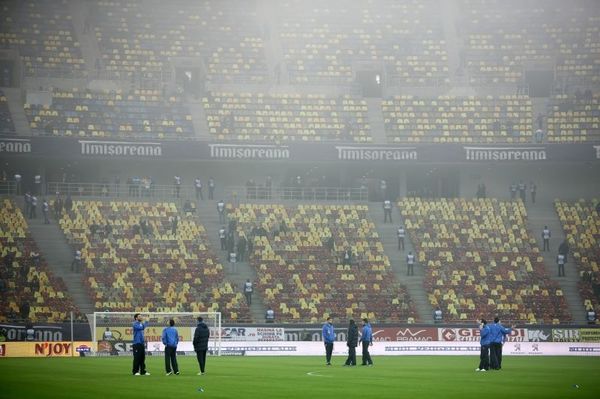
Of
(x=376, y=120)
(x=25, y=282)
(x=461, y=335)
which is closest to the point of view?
(x=461, y=335)

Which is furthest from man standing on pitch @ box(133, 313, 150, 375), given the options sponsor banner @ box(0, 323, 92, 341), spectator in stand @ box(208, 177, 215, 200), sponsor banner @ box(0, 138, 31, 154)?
spectator in stand @ box(208, 177, 215, 200)

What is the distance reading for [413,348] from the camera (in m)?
57.1

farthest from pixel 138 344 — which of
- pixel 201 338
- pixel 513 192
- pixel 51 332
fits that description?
pixel 513 192

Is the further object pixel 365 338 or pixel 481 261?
pixel 481 261

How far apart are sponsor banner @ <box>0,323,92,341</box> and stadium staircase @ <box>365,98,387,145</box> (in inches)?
1005

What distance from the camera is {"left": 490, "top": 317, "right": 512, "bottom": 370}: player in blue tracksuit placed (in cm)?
4094

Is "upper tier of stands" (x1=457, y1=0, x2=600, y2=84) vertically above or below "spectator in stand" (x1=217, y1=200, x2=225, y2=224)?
above

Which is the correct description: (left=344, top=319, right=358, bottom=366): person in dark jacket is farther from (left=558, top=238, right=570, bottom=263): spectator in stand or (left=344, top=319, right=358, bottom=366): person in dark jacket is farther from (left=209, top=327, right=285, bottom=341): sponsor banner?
(left=558, top=238, right=570, bottom=263): spectator in stand

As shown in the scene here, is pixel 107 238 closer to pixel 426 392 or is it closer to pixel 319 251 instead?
pixel 319 251

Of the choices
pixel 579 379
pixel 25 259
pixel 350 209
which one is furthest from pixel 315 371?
pixel 350 209

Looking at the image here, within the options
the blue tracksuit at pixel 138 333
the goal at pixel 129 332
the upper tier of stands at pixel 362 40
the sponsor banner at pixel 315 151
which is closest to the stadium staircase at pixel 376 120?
the sponsor banner at pixel 315 151

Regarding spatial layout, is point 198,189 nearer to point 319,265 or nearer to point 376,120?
point 319,265

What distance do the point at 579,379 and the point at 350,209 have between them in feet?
115

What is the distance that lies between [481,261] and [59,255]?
23.7m
